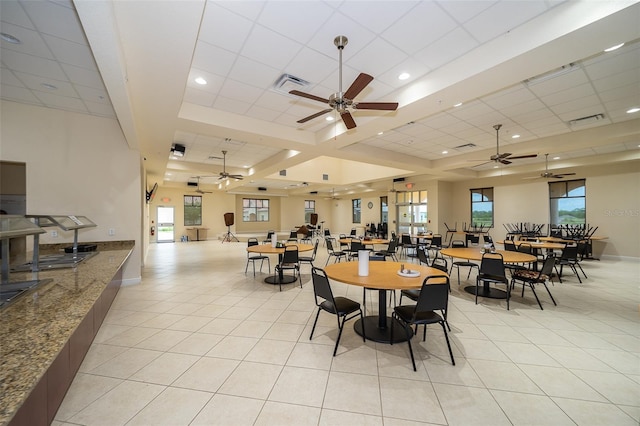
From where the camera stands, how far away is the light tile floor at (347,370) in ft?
6.42

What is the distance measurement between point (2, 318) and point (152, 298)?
10.8 feet

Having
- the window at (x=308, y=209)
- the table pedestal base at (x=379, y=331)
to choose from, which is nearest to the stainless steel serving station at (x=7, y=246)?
the table pedestal base at (x=379, y=331)

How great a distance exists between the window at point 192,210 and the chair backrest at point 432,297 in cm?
1533

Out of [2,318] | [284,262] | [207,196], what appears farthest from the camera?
[207,196]

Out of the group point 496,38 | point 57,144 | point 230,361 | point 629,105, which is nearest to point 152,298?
point 230,361

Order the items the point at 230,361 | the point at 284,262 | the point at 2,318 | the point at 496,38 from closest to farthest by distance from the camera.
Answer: the point at 2,318
the point at 230,361
the point at 496,38
the point at 284,262

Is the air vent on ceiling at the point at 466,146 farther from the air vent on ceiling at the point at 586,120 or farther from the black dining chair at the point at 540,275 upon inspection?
the black dining chair at the point at 540,275

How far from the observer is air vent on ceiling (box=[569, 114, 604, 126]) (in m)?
5.07

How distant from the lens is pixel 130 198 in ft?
17.1

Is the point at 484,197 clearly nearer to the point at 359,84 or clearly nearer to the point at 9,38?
the point at 359,84

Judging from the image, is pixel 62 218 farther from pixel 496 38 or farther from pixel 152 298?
pixel 496 38

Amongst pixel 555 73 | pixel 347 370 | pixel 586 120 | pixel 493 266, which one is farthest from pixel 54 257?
pixel 586 120

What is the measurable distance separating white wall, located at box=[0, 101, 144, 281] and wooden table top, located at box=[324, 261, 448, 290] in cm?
461

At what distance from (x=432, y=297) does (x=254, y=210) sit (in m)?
16.3
